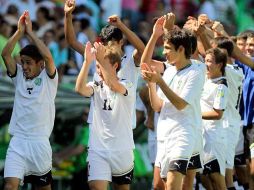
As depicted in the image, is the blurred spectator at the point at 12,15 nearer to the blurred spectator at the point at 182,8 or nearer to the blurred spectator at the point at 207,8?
the blurred spectator at the point at 182,8

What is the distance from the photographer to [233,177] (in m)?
15.1

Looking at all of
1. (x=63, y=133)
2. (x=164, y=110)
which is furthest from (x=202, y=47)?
(x=63, y=133)

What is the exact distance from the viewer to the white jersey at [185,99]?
11.6 m

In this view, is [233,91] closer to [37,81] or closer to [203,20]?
[203,20]

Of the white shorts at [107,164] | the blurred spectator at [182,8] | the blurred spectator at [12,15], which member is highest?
the blurred spectator at [182,8]

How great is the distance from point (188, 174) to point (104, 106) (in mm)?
1303

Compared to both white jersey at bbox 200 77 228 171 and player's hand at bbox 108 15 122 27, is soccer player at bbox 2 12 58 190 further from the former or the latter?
white jersey at bbox 200 77 228 171

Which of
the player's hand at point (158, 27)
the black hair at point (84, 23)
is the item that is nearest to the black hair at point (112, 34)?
the player's hand at point (158, 27)

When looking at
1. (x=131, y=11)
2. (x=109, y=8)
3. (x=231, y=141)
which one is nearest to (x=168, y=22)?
(x=231, y=141)

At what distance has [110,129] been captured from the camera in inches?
473

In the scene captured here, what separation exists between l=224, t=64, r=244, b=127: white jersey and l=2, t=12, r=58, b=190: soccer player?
2623 millimetres

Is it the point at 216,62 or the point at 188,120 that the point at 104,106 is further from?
the point at 216,62

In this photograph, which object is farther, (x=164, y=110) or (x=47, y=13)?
(x=47, y=13)

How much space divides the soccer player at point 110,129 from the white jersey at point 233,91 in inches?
82.5
